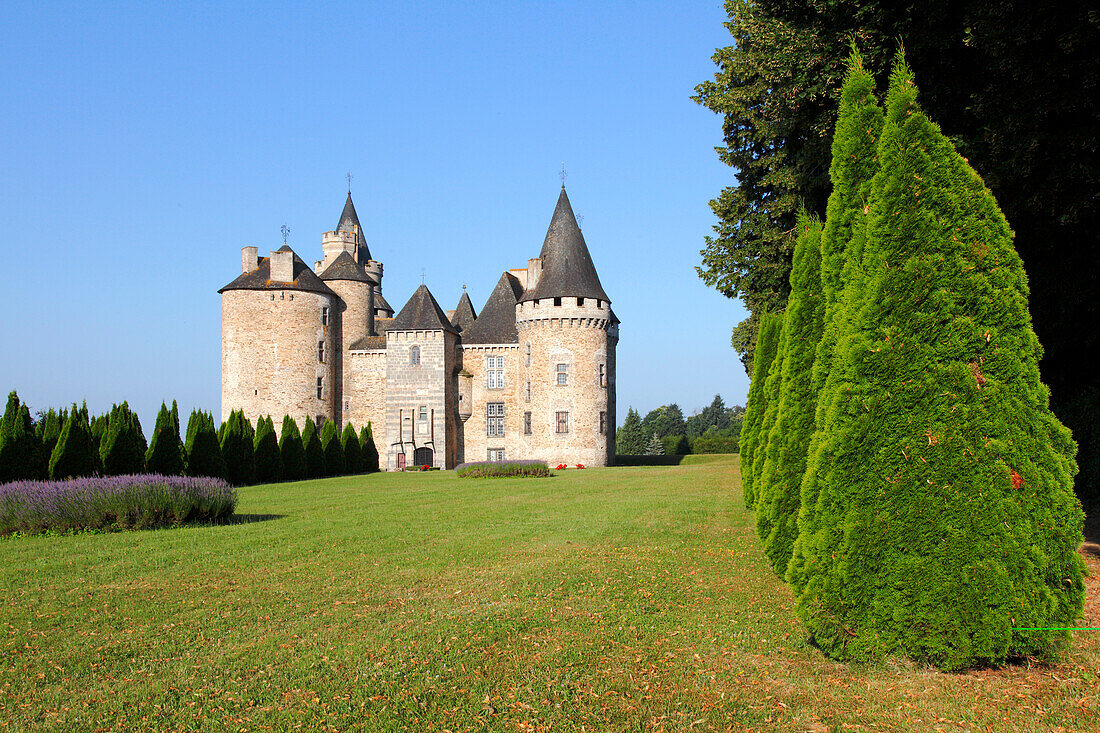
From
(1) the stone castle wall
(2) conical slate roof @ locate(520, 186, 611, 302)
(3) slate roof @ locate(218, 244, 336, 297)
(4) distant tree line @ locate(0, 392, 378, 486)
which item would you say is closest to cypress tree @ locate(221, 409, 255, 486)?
(4) distant tree line @ locate(0, 392, 378, 486)

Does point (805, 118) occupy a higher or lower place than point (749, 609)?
higher

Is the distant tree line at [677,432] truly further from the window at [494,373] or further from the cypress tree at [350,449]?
the cypress tree at [350,449]

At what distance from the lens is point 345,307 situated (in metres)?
44.8

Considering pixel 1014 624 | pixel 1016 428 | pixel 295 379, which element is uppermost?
pixel 295 379

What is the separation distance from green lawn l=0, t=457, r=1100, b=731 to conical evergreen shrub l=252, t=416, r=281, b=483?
72.2ft

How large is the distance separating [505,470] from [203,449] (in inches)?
438

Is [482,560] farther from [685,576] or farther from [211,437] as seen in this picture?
[211,437]

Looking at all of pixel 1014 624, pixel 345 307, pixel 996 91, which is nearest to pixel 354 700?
pixel 1014 624

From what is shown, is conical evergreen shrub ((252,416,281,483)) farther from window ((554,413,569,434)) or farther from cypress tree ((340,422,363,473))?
window ((554,413,569,434))

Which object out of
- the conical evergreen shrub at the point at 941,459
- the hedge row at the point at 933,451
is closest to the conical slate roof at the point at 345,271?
the hedge row at the point at 933,451

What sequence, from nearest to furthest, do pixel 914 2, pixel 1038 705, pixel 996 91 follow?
pixel 1038 705
pixel 996 91
pixel 914 2

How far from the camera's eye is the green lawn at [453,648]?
4.86 meters

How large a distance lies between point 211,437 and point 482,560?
72.3 feet

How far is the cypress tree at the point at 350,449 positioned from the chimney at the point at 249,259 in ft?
34.4
